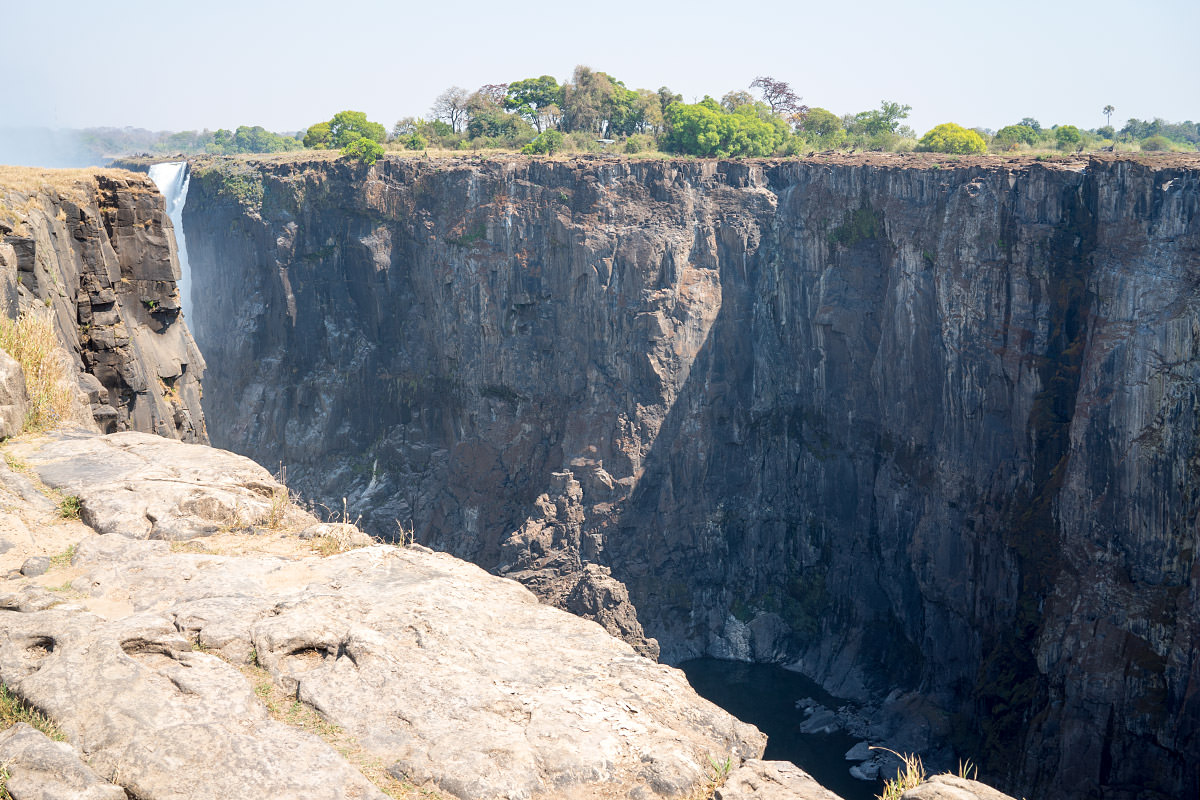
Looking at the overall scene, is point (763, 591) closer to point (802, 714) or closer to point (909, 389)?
point (802, 714)

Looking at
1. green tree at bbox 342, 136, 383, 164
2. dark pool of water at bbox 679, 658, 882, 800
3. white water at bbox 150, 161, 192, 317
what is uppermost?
green tree at bbox 342, 136, 383, 164

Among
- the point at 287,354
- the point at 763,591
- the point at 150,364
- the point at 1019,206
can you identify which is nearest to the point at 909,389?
the point at 1019,206

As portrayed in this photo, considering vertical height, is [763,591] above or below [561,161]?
below

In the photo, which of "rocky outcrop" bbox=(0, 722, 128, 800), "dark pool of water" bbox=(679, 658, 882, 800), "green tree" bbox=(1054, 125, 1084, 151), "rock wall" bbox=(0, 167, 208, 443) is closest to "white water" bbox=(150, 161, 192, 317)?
"dark pool of water" bbox=(679, 658, 882, 800)

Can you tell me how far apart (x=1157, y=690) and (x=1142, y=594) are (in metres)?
2.98

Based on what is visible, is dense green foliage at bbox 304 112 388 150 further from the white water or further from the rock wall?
the rock wall

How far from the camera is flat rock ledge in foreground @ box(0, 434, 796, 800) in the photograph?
6.01 meters

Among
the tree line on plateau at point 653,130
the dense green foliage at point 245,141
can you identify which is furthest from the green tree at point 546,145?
the dense green foliage at point 245,141

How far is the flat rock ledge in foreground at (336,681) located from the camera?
601 centimetres

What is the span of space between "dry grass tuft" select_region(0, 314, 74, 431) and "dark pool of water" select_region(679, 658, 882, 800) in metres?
29.5

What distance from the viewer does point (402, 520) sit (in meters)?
50.7

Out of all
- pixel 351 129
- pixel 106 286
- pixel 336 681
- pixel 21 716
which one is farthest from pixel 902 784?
pixel 351 129

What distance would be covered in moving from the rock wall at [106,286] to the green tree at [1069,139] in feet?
156

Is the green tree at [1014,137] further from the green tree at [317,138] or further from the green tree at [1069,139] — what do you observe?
the green tree at [317,138]
